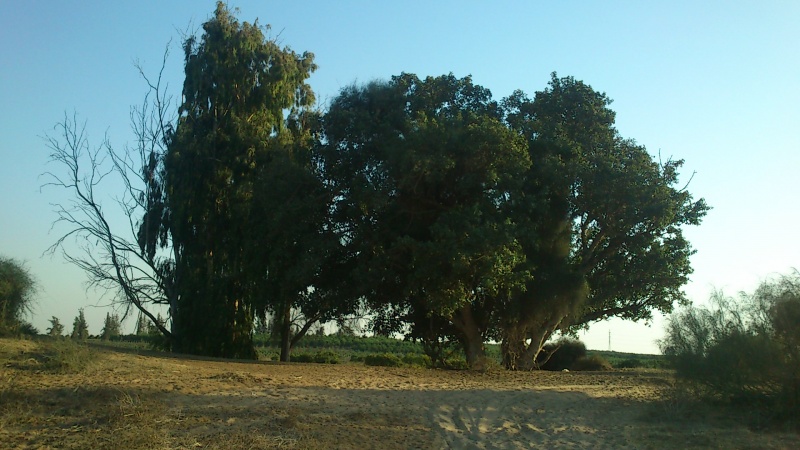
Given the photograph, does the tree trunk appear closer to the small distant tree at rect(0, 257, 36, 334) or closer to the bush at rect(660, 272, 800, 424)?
the small distant tree at rect(0, 257, 36, 334)

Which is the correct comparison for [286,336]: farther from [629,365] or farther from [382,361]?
[629,365]

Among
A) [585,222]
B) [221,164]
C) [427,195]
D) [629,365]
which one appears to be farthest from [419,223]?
[629,365]

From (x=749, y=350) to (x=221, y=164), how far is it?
23553 millimetres

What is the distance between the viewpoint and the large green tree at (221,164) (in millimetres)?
30125

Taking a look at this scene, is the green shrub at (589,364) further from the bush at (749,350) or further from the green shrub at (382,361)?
the bush at (749,350)

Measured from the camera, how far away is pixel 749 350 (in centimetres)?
1464

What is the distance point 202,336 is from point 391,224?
465 inches

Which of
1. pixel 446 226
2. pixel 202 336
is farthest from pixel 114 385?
pixel 202 336

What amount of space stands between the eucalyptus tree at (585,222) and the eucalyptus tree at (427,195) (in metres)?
1.33

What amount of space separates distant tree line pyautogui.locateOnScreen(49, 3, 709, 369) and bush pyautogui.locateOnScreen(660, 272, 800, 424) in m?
5.52

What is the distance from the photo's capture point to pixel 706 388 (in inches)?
606

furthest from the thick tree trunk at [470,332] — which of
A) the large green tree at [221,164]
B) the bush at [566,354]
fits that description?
the bush at [566,354]

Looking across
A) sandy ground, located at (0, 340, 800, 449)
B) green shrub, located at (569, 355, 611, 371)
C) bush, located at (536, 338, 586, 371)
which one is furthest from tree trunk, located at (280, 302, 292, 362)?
green shrub, located at (569, 355, 611, 371)

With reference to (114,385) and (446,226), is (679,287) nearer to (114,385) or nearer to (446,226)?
(446,226)
